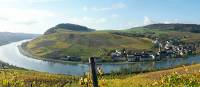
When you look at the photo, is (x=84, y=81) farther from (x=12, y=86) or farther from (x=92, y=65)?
(x=12, y=86)

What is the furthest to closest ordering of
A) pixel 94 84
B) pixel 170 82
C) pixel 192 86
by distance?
1. pixel 170 82
2. pixel 192 86
3. pixel 94 84

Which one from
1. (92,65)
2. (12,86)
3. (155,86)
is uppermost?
(92,65)

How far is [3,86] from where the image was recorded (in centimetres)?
5034

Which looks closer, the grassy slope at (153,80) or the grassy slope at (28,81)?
the grassy slope at (153,80)

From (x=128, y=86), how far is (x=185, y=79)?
2332 cm

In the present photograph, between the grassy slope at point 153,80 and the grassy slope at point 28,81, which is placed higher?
the grassy slope at point 153,80

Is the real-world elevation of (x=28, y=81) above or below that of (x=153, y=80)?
below

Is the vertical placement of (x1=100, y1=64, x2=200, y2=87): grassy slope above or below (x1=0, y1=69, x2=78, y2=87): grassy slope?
above

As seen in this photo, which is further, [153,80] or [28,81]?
[28,81]

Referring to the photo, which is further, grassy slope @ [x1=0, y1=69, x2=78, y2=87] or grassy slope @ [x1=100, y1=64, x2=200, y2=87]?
grassy slope @ [x1=0, y1=69, x2=78, y2=87]

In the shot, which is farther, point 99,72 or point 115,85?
point 115,85

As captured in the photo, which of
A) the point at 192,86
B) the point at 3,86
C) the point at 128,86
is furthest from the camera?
the point at 3,86

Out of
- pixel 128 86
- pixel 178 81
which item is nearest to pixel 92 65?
pixel 178 81

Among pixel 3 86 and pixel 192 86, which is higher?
pixel 192 86
